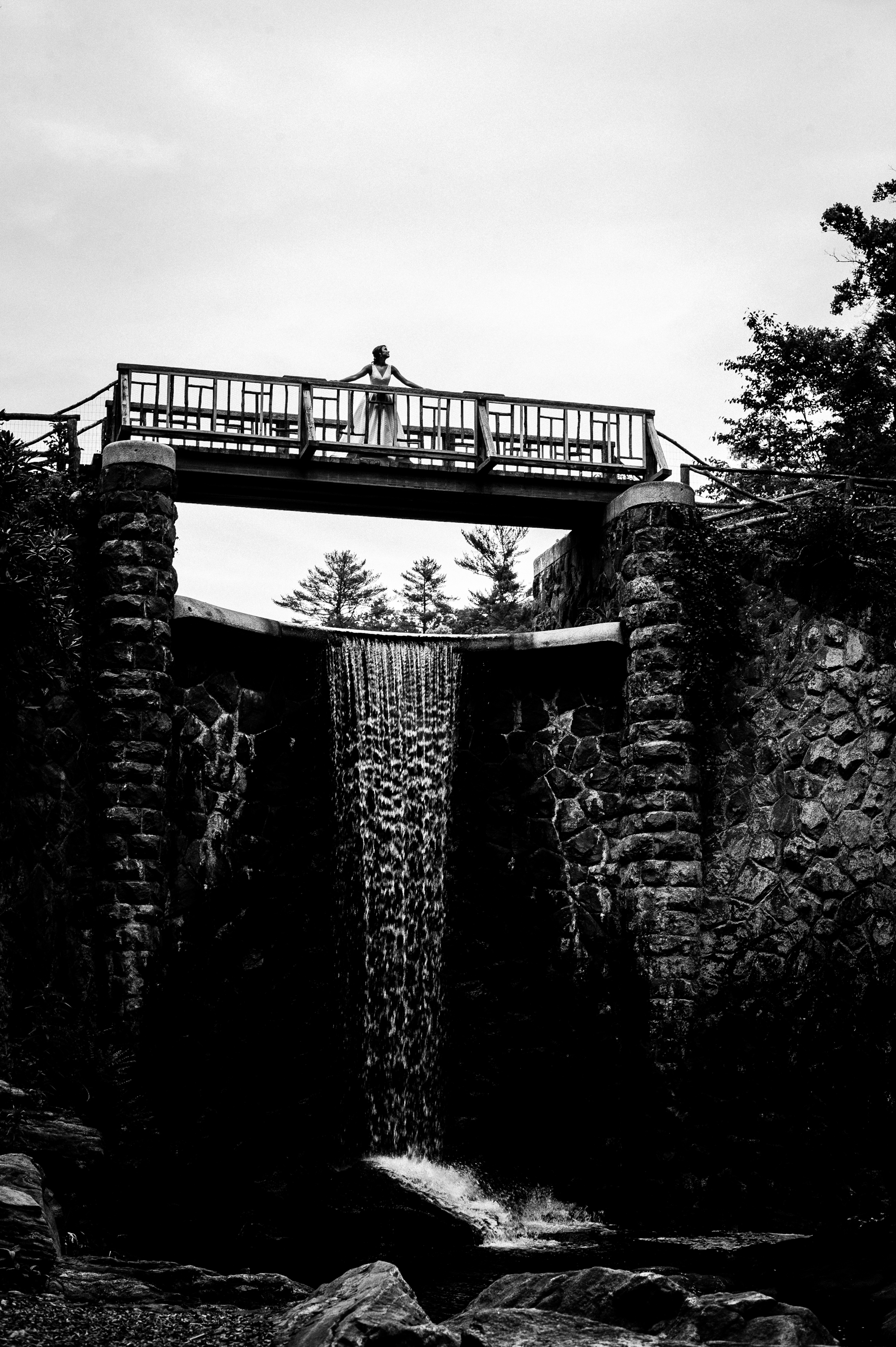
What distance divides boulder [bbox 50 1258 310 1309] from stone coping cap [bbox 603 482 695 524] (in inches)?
425

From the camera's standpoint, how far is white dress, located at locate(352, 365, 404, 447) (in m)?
20.1

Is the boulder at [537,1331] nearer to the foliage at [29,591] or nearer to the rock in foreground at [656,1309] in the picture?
the rock in foreground at [656,1309]

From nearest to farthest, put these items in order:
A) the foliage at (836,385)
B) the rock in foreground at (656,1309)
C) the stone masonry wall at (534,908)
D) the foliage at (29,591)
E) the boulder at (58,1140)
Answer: the rock in foreground at (656,1309) → the boulder at (58,1140) → the foliage at (29,591) → the stone masonry wall at (534,908) → the foliage at (836,385)

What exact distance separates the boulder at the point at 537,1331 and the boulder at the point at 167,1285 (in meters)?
1.43

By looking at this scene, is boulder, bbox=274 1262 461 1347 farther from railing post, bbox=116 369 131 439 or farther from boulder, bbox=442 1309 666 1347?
railing post, bbox=116 369 131 439

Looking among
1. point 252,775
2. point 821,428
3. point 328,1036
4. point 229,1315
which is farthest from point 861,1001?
point 821,428

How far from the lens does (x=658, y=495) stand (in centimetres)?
1973

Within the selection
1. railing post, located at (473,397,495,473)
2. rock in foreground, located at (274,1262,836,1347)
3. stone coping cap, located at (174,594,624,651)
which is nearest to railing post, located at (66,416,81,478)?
stone coping cap, located at (174,594,624,651)

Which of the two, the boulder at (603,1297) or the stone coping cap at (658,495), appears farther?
the stone coping cap at (658,495)

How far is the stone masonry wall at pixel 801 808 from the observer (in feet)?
62.4

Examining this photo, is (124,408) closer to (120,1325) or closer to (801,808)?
(801,808)


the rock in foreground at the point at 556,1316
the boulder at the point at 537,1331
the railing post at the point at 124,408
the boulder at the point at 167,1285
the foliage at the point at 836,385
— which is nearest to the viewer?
the rock in foreground at the point at 556,1316

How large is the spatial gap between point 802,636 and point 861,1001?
451 cm

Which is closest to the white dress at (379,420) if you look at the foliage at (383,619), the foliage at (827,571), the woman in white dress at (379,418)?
the woman in white dress at (379,418)
